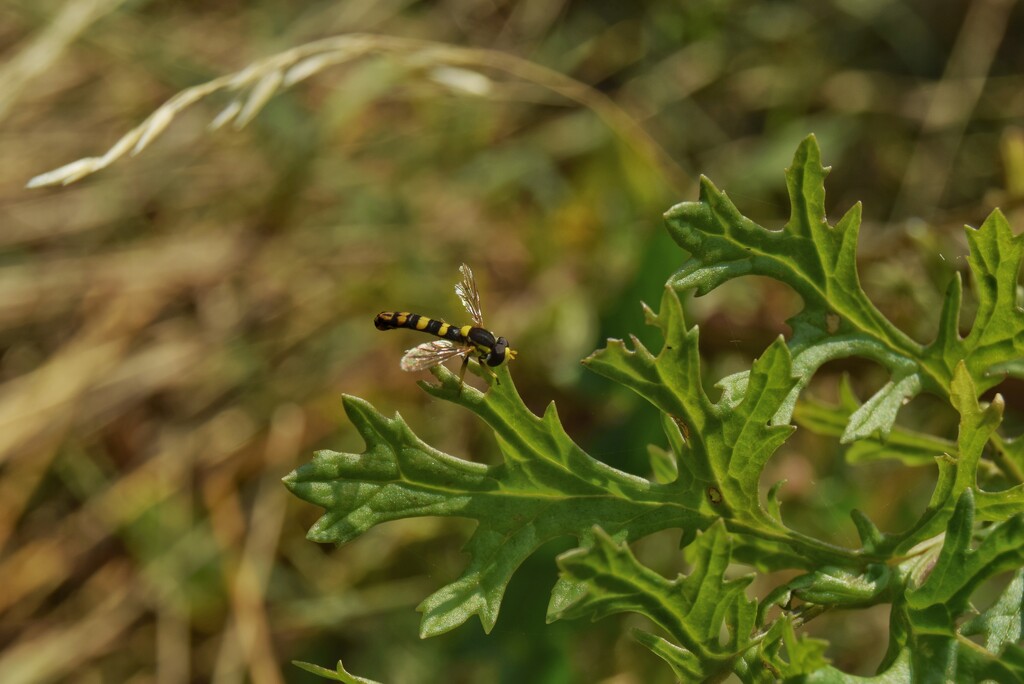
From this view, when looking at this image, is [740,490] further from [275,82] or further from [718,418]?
[275,82]

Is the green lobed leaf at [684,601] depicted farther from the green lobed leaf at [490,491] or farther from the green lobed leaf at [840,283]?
the green lobed leaf at [840,283]

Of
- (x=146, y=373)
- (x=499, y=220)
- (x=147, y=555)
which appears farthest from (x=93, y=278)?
(x=499, y=220)

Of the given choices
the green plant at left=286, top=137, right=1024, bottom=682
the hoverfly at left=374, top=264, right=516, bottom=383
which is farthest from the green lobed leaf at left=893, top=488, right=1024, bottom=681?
the hoverfly at left=374, top=264, right=516, bottom=383

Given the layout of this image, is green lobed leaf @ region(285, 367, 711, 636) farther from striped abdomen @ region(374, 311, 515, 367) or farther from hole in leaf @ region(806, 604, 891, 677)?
hole in leaf @ region(806, 604, 891, 677)

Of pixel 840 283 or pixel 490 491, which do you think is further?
pixel 840 283

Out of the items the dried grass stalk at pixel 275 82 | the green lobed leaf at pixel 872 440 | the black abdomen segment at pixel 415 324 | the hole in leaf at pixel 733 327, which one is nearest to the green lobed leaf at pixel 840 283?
the green lobed leaf at pixel 872 440

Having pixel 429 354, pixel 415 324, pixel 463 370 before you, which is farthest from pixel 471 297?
pixel 463 370
